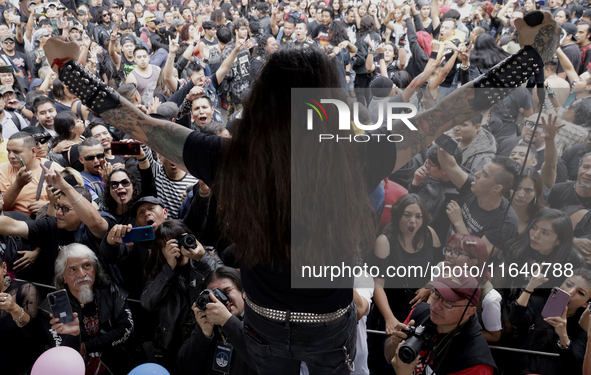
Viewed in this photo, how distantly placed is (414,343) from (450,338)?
266 millimetres

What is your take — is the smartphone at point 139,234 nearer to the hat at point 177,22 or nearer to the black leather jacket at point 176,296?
the black leather jacket at point 176,296

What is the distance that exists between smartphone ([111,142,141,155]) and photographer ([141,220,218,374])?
21.6 inches

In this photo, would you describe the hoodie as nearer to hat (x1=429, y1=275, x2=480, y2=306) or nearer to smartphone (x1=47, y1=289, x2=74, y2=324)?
hat (x1=429, y1=275, x2=480, y2=306)

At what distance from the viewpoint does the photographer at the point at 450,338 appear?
6.94ft

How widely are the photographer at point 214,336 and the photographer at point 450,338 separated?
761mm

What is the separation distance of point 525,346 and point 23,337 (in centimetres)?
275

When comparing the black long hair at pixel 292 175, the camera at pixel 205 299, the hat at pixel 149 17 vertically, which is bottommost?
the camera at pixel 205 299

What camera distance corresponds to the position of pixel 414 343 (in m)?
1.98

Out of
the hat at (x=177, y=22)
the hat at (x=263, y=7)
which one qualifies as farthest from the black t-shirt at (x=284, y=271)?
the hat at (x=263, y=7)

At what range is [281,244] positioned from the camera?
1.40 meters

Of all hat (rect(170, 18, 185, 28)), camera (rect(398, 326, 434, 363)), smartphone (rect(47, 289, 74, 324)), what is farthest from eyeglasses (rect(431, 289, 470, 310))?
hat (rect(170, 18, 185, 28))

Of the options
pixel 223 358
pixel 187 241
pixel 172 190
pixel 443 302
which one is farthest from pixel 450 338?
pixel 172 190

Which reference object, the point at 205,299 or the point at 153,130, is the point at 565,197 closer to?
the point at 205,299

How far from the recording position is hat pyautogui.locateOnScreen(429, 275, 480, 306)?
2.18 meters
